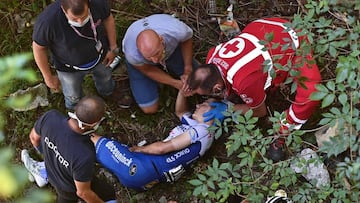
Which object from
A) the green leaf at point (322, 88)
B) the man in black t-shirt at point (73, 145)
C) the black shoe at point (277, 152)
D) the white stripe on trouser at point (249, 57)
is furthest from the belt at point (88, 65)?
the green leaf at point (322, 88)

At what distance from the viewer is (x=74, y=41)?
384 cm

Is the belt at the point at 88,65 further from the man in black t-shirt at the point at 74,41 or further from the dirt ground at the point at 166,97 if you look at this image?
the dirt ground at the point at 166,97

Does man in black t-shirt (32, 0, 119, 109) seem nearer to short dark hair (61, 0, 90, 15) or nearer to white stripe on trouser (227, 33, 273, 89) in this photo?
short dark hair (61, 0, 90, 15)

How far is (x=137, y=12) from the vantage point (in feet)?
16.7

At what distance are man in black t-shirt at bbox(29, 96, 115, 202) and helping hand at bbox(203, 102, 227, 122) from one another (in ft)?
3.67

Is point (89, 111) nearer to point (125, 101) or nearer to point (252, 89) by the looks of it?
point (252, 89)

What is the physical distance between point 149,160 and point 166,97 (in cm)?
77

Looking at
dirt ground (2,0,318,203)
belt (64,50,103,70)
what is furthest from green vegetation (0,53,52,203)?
dirt ground (2,0,318,203)

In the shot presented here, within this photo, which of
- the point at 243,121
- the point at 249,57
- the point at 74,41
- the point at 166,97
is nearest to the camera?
the point at 243,121

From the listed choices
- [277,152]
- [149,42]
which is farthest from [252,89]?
[149,42]

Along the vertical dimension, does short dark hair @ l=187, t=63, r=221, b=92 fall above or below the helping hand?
above

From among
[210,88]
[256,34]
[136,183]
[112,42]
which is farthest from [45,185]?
[256,34]

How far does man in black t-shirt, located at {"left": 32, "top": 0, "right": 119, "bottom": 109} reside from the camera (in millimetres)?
3641

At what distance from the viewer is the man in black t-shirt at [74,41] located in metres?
3.64
